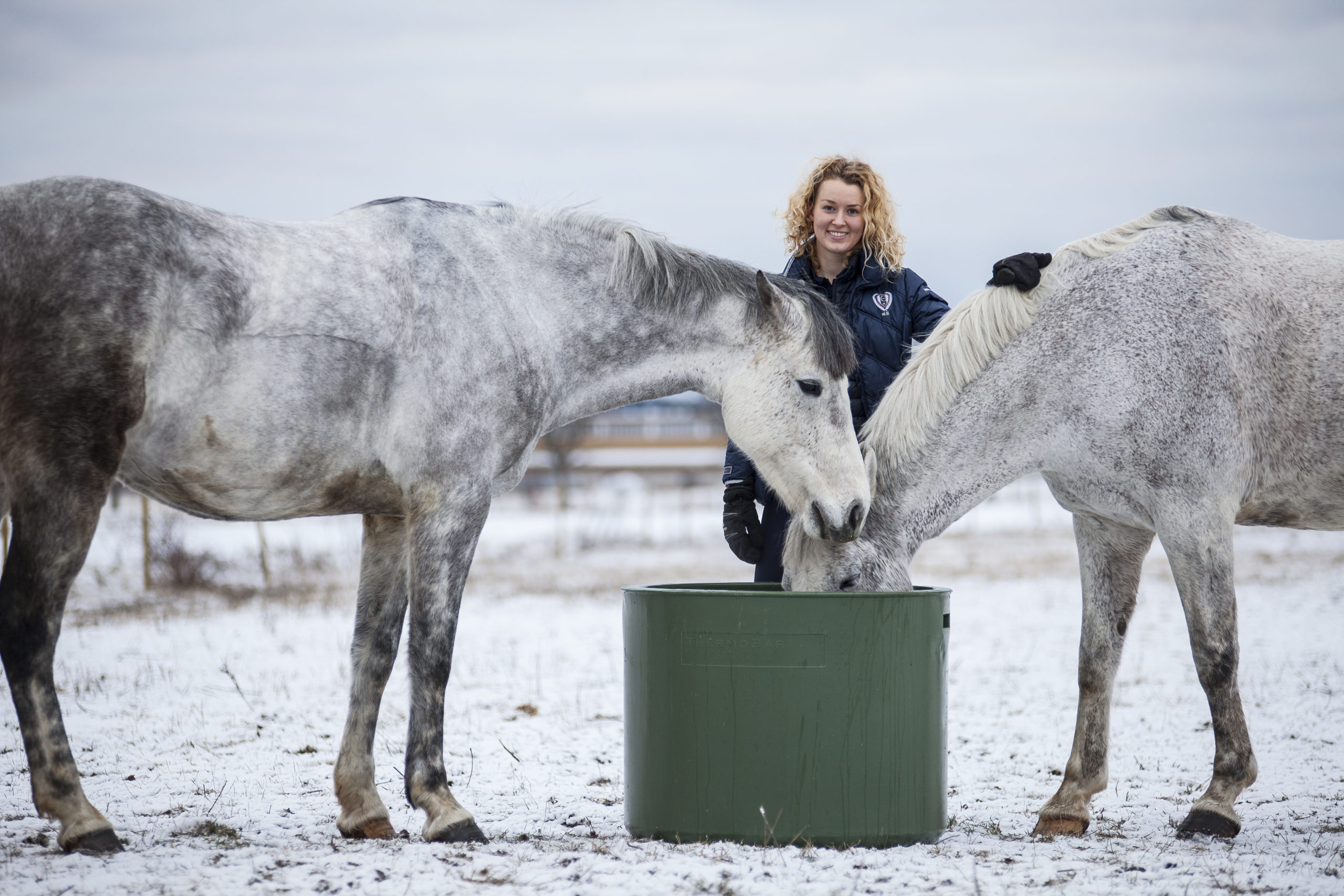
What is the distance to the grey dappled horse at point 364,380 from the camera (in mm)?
3084

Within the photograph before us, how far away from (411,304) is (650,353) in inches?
36.5

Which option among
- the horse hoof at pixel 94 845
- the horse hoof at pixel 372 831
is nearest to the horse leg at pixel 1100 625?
the horse hoof at pixel 372 831

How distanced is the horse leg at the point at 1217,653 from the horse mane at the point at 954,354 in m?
0.93

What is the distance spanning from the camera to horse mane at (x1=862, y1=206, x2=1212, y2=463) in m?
4.11

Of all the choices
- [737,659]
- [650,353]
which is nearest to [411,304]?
[650,353]

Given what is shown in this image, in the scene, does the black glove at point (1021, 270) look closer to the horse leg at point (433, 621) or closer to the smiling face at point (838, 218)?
the smiling face at point (838, 218)

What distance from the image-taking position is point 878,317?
15.1 ft

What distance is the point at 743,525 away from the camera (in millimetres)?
4562

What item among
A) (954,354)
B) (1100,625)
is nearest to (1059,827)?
(1100,625)

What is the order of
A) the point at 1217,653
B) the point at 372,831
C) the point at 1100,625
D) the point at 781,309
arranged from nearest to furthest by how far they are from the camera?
the point at 372,831 → the point at 1217,653 → the point at 781,309 → the point at 1100,625

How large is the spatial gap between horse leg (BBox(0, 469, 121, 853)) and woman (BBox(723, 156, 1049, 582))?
242 centimetres

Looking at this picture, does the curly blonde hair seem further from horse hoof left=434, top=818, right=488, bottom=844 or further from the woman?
horse hoof left=434, top=818, right=488, bottom=844

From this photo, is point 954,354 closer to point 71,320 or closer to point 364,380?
point 364,380

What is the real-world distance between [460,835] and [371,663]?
0.72m
